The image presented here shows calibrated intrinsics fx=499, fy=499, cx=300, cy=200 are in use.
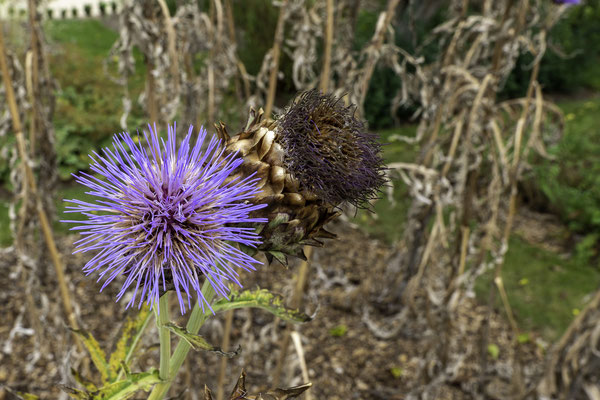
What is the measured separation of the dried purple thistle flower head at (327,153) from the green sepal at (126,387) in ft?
1.17

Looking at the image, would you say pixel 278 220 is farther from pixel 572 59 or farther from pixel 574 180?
pixel 572 59

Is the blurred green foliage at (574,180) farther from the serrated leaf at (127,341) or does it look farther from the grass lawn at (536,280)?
the serrated leaf at (127,341)

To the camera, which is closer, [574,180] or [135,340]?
[135,340]

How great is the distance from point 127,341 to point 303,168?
1.77ft

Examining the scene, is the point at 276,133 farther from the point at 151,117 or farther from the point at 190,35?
the point at 190,35

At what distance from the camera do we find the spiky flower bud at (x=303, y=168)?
0.67m

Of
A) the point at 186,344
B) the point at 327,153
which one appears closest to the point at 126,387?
the point at 186,344

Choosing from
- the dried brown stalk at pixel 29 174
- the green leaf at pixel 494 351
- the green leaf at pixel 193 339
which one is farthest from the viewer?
the green leaf at pixel 494 351

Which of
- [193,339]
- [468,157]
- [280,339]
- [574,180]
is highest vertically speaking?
[193,339]

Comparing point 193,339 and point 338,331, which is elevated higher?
point 193,339

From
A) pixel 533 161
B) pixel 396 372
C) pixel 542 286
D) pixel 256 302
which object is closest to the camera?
pixel 256 302

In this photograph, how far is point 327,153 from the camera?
673mm

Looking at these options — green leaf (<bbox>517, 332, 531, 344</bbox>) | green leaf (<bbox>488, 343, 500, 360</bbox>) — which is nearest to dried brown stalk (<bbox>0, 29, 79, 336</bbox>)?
green leaf (<bbox>488, 343, 500, 360</bbox>)

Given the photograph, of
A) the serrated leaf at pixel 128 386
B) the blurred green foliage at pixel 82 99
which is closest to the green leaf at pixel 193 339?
the serrated leaf at pixel 128 386
